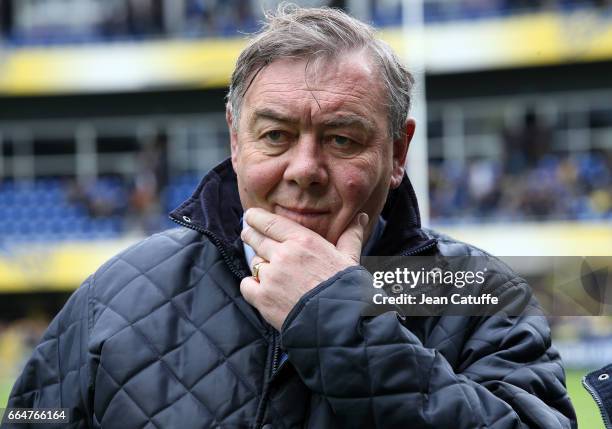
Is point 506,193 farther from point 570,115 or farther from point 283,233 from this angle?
point 283,233

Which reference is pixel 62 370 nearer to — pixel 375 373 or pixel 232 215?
pixel 232 215

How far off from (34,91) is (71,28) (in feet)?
5.76

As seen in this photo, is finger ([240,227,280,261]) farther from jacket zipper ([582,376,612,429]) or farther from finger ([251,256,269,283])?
jacket zipper ([582,376,612,429])

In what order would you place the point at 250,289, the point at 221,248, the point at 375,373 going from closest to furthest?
the point at 375,373 < the point at 250,289 < the point at 221,248

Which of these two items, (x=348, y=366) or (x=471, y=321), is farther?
(x=471, y=321)

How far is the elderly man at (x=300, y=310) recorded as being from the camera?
1669 millimetres

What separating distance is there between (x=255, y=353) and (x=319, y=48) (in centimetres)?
55

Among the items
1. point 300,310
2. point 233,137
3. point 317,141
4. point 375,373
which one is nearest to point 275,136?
point 317,141

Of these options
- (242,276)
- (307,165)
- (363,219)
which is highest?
(307,165)

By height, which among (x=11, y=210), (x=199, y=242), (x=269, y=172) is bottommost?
(x=11, y=210)

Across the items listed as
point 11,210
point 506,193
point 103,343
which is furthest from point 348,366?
point 11,210

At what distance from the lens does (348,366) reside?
1.65 metres

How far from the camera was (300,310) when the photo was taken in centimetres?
170

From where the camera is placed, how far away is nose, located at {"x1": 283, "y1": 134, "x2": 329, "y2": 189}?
1817 millimetres
